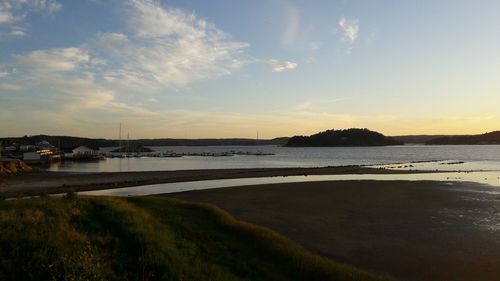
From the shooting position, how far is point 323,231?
71.5 feet

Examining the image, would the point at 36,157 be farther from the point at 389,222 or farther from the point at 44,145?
the point at 389,222

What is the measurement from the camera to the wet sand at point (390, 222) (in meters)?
16.1

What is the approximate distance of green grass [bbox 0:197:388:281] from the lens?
10070mm

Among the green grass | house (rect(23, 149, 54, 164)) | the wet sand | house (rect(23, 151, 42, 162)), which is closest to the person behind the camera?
the green grass

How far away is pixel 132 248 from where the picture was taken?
1231cm

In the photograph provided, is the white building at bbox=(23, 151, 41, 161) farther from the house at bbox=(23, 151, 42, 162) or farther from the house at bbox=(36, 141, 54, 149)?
the house at bbox=(36, 141, 54, 149)

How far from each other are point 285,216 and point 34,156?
94786mm

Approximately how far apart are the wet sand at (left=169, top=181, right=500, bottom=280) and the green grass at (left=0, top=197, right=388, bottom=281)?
288 centimetres

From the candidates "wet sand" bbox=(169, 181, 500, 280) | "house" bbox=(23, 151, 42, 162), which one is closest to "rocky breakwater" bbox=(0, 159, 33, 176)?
"house" bbox=(23, 151, 42, 162)

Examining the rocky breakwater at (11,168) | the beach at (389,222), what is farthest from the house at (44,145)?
the beach at (389,222)

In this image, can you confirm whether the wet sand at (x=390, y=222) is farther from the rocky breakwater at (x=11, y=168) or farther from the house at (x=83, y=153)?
the house at (x=83, y=153)

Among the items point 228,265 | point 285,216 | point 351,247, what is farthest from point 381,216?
point 228,265

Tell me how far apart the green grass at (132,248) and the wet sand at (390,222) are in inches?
113

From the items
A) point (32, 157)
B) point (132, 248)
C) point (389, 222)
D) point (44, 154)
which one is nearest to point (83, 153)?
point (44, 154)
